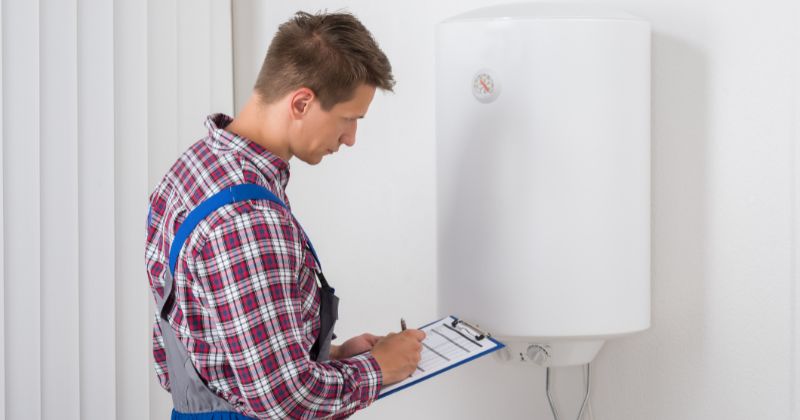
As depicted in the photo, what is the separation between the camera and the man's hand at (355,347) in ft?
4.89

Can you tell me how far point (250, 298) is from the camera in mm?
1144

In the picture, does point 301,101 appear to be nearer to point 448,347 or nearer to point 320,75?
point 320,75

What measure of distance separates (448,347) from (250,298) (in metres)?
0.41

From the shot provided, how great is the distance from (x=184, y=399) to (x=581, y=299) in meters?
0.66

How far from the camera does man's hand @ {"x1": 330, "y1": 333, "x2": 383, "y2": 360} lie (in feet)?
4.89
